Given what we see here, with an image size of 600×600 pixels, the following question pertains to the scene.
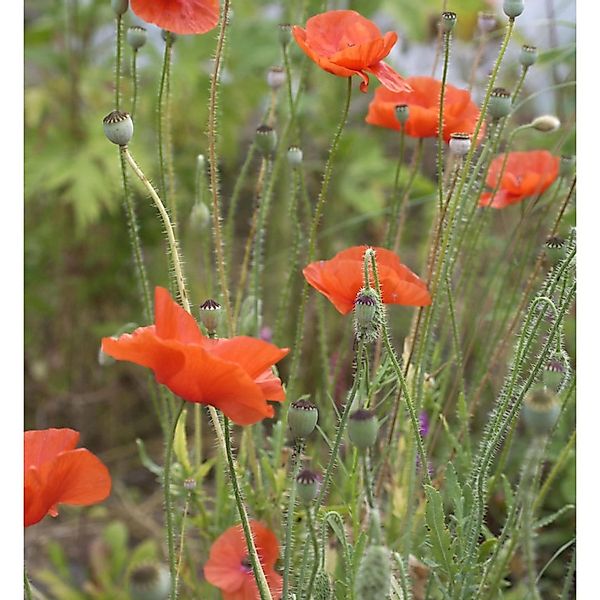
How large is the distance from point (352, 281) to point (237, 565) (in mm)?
280

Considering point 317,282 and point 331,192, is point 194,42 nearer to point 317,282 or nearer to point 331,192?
point 331,192

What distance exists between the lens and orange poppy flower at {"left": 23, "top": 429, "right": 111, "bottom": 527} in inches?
21.5

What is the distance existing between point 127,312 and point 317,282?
1.22 metres

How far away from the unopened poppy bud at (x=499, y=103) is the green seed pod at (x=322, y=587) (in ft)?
1.21

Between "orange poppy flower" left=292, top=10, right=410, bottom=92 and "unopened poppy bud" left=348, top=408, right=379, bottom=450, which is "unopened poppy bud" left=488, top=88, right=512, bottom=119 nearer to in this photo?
"orange poppy flower" left=292, top=10, right=410, bottom=92

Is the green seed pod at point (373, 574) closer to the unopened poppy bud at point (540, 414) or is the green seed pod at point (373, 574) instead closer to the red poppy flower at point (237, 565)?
the unopened poppy bud at point (540, 414)

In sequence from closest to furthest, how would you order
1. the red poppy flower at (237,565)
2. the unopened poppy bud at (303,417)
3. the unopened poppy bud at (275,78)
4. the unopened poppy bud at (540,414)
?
the unopened poppy bud at (540,414)
the unopened poppy bud at (303,417)
the red poppy flower at (237,565)
the unopened poppy bud at (275,78)

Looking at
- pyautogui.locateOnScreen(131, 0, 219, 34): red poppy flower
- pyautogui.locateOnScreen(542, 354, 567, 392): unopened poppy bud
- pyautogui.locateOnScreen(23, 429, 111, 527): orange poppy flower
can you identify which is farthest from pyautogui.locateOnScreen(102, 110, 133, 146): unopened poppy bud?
pyautogui.locateOnScreen(542, 354, 567, 392): unopened poppy bud

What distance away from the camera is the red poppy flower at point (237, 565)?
78cm

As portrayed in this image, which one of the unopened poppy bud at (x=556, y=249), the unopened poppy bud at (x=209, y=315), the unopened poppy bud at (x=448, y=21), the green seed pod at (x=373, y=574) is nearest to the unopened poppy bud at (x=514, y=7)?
the unopened poppy bud at (x=448, y=21)

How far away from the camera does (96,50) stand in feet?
5.94

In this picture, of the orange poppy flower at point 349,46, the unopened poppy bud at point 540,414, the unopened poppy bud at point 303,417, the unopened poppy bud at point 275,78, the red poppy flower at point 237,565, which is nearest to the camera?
the unopened poppy bud at point 540,414
